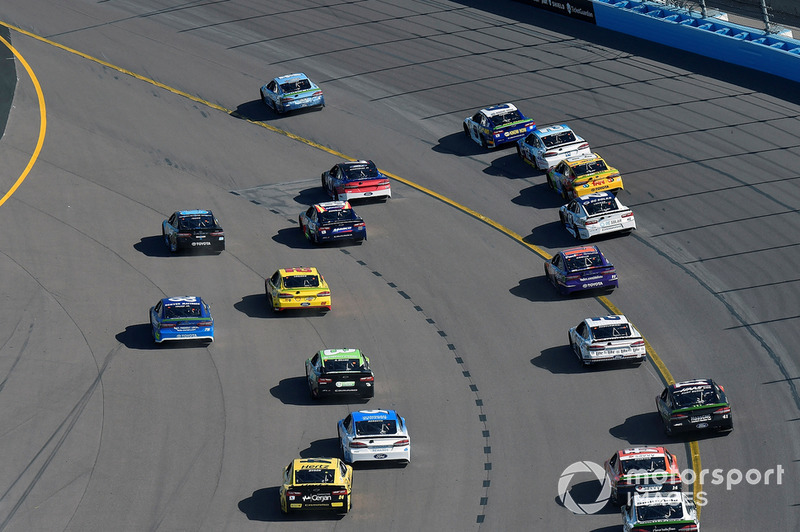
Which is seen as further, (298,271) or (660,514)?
(298,271)

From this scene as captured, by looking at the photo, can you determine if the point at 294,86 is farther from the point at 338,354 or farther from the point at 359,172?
the point at 338,354

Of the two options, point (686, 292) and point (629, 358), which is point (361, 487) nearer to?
point (629, 358)

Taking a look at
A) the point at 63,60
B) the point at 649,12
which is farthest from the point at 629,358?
the point at 63,60

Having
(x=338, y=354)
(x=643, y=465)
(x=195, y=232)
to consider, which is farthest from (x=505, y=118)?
(x=643, y=465)

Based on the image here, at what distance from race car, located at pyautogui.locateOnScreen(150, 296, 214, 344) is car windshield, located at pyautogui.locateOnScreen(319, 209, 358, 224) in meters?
8.00

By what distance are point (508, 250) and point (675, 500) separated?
18978mm

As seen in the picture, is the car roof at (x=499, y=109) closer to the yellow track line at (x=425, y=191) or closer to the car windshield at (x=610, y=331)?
the yellow track line at (x=425, y=191)

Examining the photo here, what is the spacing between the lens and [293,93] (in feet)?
203

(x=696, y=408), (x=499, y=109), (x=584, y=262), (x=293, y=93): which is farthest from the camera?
(x=293, y=93)

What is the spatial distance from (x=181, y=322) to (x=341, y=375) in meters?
6.41

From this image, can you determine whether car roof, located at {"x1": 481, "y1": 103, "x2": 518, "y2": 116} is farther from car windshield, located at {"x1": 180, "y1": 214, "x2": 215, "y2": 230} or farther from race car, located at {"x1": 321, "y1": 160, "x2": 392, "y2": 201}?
car windshield, located at {"x1": 180, "y1": 214, "x2": 215, "y2": 230}

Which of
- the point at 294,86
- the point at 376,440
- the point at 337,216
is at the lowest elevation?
the point at 337,216

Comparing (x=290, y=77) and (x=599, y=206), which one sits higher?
(x=599, y=206)

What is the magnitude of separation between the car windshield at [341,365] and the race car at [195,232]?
11407 millimetres
